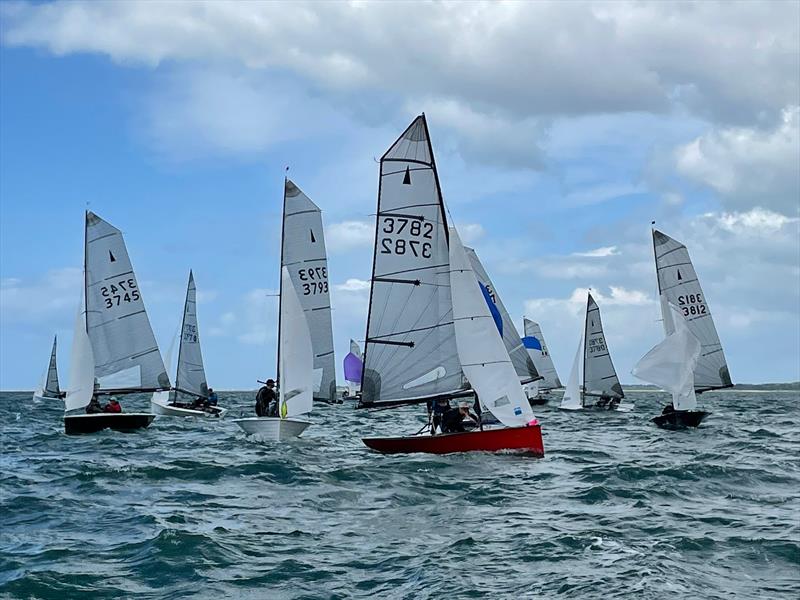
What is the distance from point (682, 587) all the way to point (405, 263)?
15.5 metres

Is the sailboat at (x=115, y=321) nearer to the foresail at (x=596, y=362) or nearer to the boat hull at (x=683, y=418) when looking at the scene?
the boat hull at (x=683, y=418)

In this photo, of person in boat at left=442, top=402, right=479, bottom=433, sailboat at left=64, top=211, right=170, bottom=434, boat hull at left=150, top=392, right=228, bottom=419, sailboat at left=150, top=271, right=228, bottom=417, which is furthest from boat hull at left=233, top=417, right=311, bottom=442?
sailboat at left=150, top=271, right=228, bottom=417

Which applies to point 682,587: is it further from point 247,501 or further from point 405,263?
point 405,263

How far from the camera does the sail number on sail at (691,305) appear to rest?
4481 cm

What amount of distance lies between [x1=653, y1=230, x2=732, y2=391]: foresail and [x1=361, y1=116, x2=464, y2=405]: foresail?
72.9 feet

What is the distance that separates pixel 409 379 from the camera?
25250 millimetres

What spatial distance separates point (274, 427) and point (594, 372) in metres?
32.8

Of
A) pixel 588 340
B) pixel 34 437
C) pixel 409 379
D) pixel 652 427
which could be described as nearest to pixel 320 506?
pixel 409 379

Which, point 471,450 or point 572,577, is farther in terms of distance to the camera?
point 471,450

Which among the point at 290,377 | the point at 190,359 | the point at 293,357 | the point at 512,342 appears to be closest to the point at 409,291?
the point at 293,357

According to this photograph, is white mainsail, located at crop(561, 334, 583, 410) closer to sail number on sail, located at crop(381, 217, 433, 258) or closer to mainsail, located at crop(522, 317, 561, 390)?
mainsail, located at crop(522, 317, 561, 390)

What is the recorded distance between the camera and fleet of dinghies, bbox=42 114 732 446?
23.4 meters

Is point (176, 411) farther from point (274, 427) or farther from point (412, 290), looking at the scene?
point (412, 290)

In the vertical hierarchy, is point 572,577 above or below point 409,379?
below
